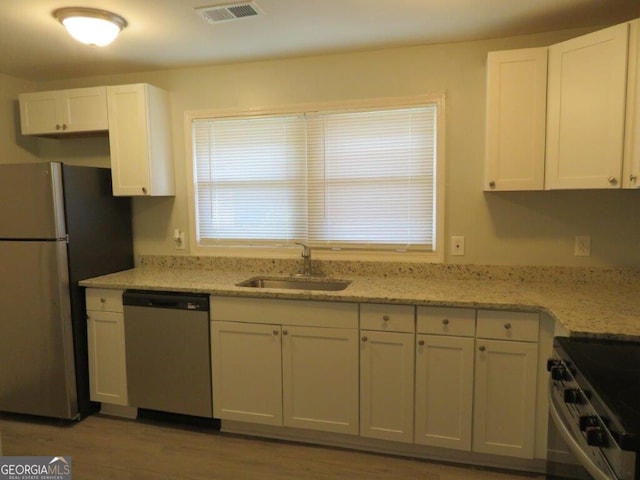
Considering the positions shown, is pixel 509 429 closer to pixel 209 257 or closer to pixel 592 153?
pixel 592 153

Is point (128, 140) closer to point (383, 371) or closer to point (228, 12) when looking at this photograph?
point (228, 12)

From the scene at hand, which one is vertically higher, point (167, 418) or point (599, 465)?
point (599, 465)

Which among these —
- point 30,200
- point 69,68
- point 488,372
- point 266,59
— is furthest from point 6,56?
point 488,372

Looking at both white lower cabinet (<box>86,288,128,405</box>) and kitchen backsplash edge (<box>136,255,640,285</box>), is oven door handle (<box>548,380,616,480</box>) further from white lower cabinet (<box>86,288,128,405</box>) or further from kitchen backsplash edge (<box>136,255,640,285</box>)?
white lower cabinet (<box>86,288,128,405</box>)

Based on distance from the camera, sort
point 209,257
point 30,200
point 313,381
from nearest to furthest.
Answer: point 313,381
point 30,200
point 209,257

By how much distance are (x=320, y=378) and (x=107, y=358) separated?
1.43 metres

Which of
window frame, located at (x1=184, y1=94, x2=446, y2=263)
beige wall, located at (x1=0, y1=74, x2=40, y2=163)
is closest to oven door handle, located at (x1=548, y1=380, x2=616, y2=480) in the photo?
window frame, located at (x1=184, y1=94, x2=446, y2=263)

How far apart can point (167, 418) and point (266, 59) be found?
2.48 metres

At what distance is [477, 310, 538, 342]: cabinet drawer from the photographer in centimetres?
201

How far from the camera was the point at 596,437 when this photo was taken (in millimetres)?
1159

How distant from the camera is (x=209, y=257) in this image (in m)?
3.09

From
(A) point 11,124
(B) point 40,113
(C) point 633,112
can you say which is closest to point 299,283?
(C) point 633,112

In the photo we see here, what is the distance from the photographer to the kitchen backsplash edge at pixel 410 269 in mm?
2428

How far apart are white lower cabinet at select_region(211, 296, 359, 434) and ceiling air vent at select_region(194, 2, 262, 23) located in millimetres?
1533
